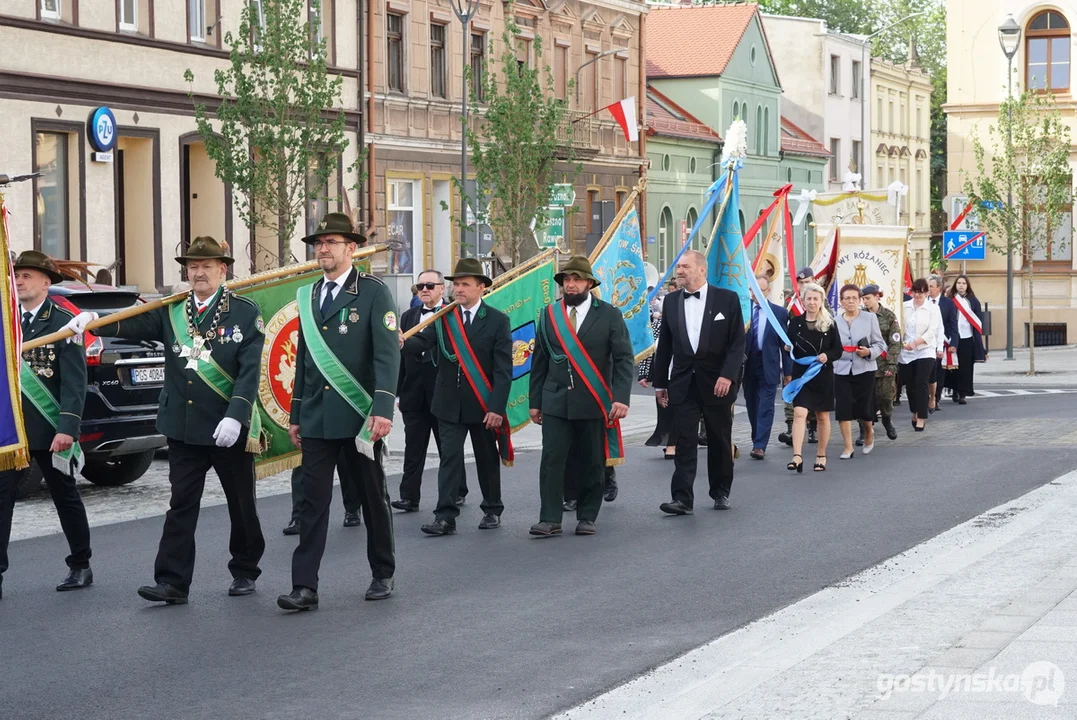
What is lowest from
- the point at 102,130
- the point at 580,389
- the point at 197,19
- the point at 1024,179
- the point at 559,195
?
the point at 580,389

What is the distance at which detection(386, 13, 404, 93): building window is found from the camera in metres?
38.0

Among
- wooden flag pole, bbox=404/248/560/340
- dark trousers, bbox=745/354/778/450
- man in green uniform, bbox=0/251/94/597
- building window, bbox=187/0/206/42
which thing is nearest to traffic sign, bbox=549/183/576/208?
building window, bbox=187/0/206/42

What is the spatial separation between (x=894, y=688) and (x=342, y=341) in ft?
12.2

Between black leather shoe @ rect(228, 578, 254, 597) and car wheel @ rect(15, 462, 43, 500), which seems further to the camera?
car wheel @ rect(15, 462, 43, 500)

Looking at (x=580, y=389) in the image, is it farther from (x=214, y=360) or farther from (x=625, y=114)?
(x=625, y=114)

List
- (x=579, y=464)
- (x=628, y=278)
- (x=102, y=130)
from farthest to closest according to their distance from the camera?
1. (x=102, y=130)
2. (x=628, y=278)
3. (x=579, y=464)

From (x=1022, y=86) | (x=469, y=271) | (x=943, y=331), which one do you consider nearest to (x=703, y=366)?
(x=469, y=271)

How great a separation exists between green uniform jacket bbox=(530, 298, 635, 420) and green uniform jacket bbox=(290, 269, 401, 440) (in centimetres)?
272

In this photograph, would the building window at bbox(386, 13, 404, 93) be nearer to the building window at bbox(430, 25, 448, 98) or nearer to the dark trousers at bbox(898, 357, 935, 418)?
the building window at bbox(430, 25, 448, 98)

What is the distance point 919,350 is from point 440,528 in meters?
10.8

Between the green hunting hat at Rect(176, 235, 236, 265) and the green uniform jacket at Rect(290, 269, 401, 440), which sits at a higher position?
the green hunting hat at Rect(176, 235, 236, 265)

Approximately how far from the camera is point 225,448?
9391 mm

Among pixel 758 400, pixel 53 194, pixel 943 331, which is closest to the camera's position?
pixel 758 400

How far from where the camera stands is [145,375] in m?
14.1
